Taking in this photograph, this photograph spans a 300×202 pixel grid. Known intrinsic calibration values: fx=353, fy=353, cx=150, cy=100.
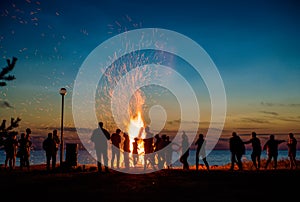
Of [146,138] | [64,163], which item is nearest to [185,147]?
[146,138]

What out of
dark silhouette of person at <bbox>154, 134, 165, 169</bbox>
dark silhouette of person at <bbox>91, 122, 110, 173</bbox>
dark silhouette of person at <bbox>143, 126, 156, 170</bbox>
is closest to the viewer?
dark silhouette of person at <bbox>91, 122, 110, 173</bbox>

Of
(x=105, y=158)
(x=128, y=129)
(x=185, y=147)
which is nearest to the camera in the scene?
(x=105, y=158)

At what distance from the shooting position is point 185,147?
20625 millimetres

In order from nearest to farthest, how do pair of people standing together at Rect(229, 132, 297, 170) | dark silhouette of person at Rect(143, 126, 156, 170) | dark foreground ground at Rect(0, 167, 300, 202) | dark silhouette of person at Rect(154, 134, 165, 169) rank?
dark foreground ground at Rect(0, 167, 300, 202) < pair of people standing together at Rect(229, 132, 297, 170) < dark silhouette of person at Rect(143, 126, 156, 170) < dark silhouette of person at Rect(154, 134, 165, 169)

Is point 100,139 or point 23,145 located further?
point 23,145

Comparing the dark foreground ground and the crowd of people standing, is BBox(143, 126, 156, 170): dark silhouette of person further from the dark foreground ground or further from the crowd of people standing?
the dark foreground ground

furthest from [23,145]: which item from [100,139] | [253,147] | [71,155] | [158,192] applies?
[253,147]

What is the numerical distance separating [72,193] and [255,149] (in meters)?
11.6

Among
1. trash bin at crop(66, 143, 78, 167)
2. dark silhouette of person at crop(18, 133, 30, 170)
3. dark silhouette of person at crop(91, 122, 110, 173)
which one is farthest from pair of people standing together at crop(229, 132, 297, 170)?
dark silhouette of person at crop(18, 133, 30, 170)

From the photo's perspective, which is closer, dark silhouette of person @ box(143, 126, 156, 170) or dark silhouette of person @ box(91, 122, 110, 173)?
dark silhouette of person @ box(91, 122, 110, 173)

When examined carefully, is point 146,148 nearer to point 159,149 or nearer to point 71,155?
point 159,149

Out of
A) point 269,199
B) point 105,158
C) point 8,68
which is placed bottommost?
point 269,199

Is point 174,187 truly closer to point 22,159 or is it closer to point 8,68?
point 8,68

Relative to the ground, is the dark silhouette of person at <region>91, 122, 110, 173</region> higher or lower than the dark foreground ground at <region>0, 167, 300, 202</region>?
higher
